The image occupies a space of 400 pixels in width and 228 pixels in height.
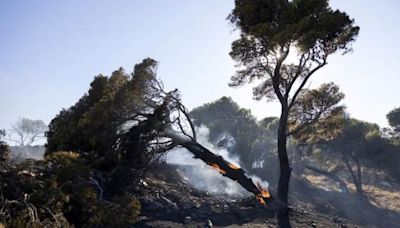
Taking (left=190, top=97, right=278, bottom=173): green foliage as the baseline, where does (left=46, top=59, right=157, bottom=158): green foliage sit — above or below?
below

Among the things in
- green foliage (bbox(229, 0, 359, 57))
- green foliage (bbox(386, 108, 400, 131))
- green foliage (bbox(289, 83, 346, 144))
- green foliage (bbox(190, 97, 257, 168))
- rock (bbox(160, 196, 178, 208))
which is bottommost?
rock (bbox(160, 196, 178, 208))

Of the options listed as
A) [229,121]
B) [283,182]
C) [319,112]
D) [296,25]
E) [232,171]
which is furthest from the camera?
[229,121]

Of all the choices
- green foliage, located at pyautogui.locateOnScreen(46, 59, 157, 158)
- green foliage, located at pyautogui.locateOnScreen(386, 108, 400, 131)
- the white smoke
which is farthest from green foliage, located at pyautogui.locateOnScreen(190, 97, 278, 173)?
green foliage, located at pyautogui.locateOnScreen(46, 59, 157, 158)

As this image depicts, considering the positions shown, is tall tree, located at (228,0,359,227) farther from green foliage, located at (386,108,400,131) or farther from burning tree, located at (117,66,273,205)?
green foliage, located at (386,108,400,131)

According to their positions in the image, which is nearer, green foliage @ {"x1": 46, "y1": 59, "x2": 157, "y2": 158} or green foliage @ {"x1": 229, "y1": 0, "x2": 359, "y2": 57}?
green foliage @ {"x1": 229, "y1": 0, "x2": 359, "y2": 57}

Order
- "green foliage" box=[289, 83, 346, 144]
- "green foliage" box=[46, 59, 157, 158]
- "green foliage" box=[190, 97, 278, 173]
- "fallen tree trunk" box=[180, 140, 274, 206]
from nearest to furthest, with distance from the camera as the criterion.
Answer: "green foliage" box=[46, 59, 157, 158] < "fallen tree trunk" box=[180, 140, 274, 206] < "green foliage" box=[289, 83, 346, 144] < "green foliage" box=[190, 97, 278, 173]

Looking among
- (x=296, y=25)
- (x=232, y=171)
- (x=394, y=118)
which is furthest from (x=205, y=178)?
(x=296, y=25)

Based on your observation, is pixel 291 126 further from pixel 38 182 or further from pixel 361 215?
pixel 361 215

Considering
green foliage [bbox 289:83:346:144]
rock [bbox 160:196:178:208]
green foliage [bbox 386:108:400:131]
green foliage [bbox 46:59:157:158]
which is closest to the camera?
green foliage [bbox 46:59:157:158]

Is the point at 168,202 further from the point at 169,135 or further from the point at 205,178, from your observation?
the point at 205,178

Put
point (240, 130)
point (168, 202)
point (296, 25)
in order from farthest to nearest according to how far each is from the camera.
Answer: point (240, 130)
point (168, 202)
point (296, 25)

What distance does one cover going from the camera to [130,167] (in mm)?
12453

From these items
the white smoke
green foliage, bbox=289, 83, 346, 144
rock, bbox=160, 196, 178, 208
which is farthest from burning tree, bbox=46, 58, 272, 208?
the white smoke

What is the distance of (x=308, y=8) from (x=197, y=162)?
2617 cm
